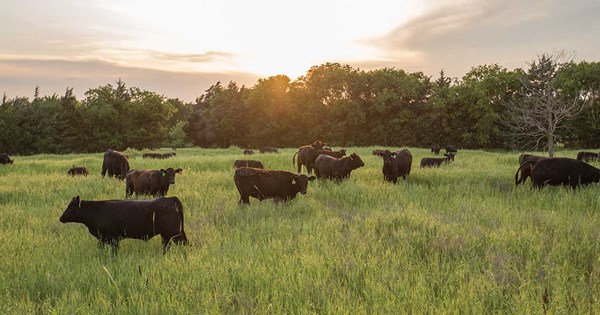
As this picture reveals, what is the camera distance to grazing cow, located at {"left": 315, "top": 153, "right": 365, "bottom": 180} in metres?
15.1

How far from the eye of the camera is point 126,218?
252 inches

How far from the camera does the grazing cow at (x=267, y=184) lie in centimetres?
1052

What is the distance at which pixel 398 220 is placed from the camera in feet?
26.1

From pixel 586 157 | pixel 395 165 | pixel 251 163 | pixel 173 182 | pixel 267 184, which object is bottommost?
pixel 173 182

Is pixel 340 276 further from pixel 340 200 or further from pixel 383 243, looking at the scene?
pixel 340 200

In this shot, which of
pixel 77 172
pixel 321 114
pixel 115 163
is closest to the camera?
pixel 115 163

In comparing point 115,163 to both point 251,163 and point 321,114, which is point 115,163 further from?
point 321,114

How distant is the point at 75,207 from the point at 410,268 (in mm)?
5381

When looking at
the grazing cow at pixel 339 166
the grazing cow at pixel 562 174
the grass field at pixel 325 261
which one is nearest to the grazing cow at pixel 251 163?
the grazing cow at pixel 339 166

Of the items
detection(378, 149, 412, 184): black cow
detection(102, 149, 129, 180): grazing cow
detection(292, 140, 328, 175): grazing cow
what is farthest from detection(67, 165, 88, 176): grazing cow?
detection(378, 149, 412, 184): black cow

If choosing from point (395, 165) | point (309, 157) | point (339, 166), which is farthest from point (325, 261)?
point (309, 157)

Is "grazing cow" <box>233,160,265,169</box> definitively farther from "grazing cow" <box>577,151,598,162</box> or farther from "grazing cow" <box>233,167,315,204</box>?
"grazing cow" <box>577,151,598,162</box>

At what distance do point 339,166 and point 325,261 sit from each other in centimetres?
978

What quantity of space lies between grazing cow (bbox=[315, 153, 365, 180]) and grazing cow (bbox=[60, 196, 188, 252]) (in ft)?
30.3
